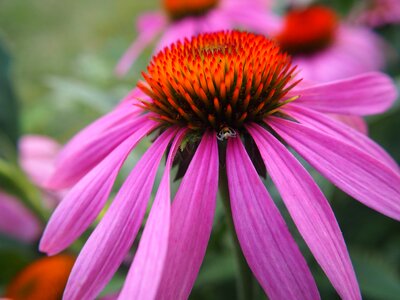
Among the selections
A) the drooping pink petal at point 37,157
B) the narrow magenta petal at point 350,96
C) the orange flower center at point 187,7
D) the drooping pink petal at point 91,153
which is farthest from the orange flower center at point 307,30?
the drooping pink petal at point 91,153

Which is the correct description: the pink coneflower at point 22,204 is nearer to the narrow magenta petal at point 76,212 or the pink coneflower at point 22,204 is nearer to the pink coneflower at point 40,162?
the pink coneflower at point 40,162

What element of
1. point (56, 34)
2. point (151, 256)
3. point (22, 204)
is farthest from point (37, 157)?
point (56, 34)

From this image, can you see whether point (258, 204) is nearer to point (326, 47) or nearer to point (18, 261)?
point (18, 261)

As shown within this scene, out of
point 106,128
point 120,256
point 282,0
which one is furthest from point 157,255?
point 282,0

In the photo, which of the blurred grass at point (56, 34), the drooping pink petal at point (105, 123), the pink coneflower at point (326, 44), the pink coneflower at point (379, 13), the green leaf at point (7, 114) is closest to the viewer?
the drooping pink petal at point (105, 123)

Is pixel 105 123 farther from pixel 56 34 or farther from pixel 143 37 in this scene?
pixel 56 34

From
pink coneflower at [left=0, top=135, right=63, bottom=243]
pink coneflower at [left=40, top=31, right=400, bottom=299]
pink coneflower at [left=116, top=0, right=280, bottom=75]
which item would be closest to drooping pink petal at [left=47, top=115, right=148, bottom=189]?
pink coneflower at [left=40, top=31, right=400, bottom=299]
